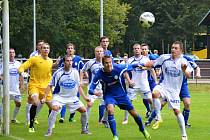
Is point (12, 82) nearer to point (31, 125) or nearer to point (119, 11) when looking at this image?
point (31, 125)

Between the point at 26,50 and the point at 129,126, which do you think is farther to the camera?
the point at 26,50

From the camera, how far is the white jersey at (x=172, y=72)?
14164mm

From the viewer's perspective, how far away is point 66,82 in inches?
582

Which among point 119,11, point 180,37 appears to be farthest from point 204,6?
point 119,11

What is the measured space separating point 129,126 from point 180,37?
191ft

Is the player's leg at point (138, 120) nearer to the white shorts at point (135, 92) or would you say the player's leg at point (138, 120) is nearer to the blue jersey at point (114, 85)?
the blue jersey at point (114, 85)

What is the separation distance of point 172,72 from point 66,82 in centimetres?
260

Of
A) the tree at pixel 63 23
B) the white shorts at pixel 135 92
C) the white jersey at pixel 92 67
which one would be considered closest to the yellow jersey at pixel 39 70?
the white jersey at pixel 92 67

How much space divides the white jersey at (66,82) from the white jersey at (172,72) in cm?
204

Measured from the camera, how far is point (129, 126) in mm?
17062

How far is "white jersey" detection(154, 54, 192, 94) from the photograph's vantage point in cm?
1416

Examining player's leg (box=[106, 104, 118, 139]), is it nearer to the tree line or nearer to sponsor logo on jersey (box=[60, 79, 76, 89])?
sponsor logo on jersey (box=[60, 79, 76, 89])

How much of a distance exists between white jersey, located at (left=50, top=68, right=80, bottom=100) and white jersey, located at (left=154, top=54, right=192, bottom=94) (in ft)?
6.71

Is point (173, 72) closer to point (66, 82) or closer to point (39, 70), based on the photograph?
point (66, 82)
